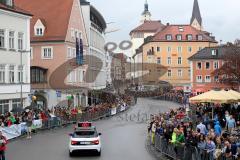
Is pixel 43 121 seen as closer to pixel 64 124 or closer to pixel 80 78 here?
pixel 64 124

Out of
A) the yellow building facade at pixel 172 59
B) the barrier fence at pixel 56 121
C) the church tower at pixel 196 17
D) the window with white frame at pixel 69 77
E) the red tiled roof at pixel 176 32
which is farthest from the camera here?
the church tower at pixel 196 17

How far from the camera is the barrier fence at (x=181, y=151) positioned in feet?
57.6

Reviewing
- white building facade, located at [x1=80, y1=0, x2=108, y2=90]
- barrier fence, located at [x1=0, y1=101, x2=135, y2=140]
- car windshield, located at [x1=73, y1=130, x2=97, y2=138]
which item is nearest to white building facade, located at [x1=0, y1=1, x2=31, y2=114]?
barrier fence, located at [x1=0, y1=101, x2=135, y2=140]

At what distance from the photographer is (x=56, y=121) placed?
44344 mm

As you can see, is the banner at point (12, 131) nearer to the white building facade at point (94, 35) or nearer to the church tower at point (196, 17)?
the white building facade at point (94, 35)

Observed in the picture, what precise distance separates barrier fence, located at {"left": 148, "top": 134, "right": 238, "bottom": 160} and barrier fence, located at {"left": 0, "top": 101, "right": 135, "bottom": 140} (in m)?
9.95

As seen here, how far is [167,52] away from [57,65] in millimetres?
65437

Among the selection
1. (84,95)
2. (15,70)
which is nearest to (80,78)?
(84,95)

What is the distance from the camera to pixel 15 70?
161 feet

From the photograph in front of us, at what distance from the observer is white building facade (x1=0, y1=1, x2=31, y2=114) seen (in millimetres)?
46875

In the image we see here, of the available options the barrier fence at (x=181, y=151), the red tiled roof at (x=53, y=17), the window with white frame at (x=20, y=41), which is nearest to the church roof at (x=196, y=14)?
the red tiled roof at (x=53, y=17)

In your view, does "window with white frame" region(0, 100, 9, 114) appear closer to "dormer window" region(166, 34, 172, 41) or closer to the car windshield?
the car windshield

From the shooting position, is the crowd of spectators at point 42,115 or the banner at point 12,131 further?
the crowd of spectators at point 42,115

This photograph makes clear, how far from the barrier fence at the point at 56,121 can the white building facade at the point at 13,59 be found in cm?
478
